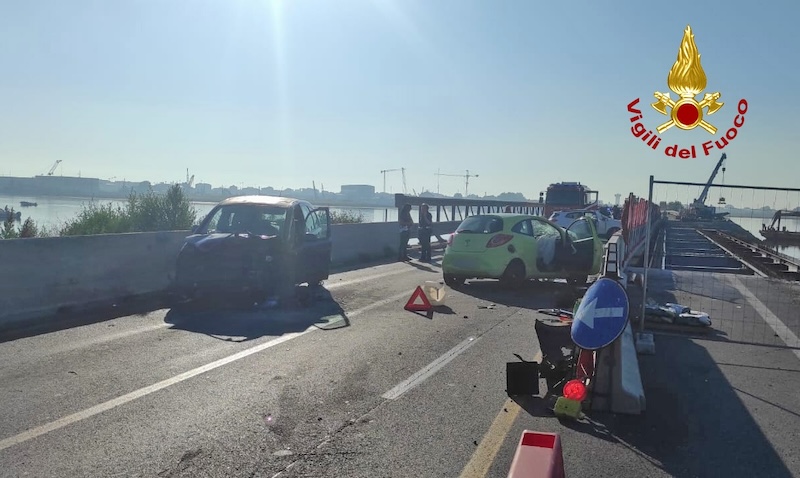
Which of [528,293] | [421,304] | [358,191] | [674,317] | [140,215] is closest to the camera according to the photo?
[674,317]

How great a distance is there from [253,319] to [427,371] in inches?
151

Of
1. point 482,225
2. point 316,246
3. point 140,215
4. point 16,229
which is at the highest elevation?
point 482,225

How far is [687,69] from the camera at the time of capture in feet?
40.7

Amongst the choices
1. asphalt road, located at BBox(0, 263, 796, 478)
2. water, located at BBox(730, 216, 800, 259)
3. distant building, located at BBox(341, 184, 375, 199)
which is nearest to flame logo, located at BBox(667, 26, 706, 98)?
water, located at BBox(730, 216, 800, 259)

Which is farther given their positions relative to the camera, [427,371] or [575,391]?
[427,371]

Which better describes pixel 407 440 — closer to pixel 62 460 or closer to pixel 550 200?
pixel 62 460

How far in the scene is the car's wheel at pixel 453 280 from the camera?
14775mm

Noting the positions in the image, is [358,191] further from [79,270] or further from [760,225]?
[79,270]

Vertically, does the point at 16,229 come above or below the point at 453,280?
above

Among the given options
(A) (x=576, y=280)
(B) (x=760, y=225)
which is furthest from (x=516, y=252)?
(B) (x=760, y=225)

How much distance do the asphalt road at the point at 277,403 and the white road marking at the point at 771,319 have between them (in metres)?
3.53

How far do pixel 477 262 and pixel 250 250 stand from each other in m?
4.94

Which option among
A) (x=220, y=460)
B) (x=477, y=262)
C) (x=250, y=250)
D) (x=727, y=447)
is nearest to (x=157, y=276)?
(x=250, y=250)

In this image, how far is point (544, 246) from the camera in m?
14.6
